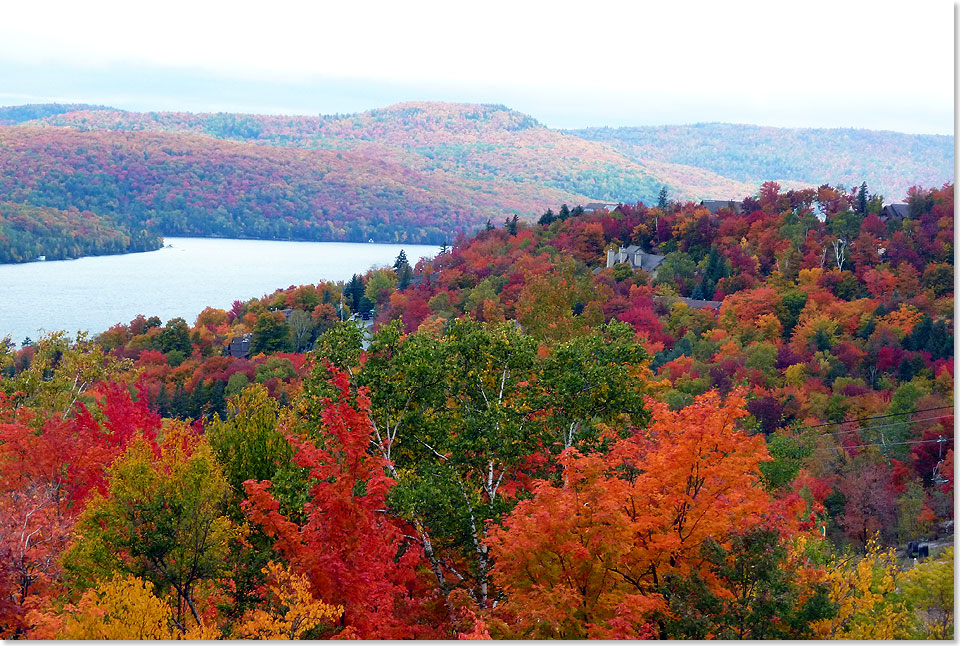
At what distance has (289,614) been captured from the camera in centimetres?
1220

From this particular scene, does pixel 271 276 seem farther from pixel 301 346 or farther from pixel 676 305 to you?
pixel 676 305

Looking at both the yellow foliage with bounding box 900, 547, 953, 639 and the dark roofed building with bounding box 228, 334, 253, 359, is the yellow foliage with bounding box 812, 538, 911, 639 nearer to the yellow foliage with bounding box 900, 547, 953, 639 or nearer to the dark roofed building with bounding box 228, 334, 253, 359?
the yellow foliage with bounding box 900, 547, 953, 639

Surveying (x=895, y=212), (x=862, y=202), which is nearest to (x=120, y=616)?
(x=895, y=212)

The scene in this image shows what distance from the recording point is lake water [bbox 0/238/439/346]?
9900 centimetres

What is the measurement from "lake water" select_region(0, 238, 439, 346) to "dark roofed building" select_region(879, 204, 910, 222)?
67.4 metres

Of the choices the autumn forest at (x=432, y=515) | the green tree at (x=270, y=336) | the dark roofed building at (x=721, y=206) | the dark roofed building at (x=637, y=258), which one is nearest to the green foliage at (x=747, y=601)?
the autumn forest at (x=432, y=515)

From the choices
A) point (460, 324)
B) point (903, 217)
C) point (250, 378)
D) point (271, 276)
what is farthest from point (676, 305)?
point (271, 276)

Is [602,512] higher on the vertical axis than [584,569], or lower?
higher

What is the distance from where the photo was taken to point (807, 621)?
468 inches

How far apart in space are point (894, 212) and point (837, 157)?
75.1 meters

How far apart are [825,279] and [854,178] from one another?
7483 cm

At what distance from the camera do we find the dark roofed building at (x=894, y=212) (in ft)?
249

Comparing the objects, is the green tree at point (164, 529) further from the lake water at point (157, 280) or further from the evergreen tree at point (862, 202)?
the evergreen tree at point (862, 202)

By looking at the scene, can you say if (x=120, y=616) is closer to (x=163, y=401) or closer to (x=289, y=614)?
(x=289, y=614)
